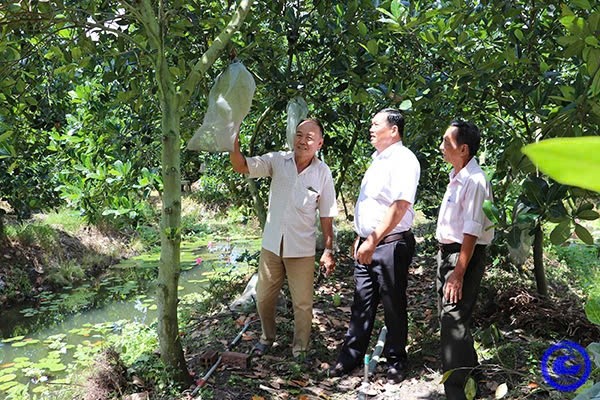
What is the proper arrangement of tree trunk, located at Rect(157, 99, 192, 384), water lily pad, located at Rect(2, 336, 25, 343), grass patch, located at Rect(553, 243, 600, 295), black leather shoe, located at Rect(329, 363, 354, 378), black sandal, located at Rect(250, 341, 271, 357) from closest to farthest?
tree trunk, located at Rect(157, 99, 192, 384)
black leather shoe, located at Rect(329, 363, 354, 378)
black sandal, located at Rect(250, 341, 271, 357)
grass patch, located at Rect(553, 243, 600, 295)
water lily pad, located at Rect(2, 336, 25, 343)

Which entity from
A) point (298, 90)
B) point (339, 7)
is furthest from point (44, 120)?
point (339, 7)

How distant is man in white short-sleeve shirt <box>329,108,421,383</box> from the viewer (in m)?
2.82

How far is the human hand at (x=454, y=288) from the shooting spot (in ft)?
8.14

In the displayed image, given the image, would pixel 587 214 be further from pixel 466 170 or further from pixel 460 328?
pixel 460 328

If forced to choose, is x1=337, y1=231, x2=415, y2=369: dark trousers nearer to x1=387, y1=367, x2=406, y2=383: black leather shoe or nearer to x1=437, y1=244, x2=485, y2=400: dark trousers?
x1=387, y1=367, x2=406, y2=383: black leather shoe

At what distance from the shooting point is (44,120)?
404 cm

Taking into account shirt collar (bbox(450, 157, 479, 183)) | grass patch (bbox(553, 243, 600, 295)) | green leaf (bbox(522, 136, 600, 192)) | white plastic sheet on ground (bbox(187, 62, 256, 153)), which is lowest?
grass patch (bbox(553, 243, 600, 295))

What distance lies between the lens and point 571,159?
0.18 meters

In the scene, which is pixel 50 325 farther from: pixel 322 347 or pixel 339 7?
pixel 339 7

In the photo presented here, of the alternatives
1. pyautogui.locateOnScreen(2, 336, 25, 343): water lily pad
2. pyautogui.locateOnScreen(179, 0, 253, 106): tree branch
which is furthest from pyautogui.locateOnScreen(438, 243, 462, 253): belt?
pyautogui.locateOnScreen(2, 336, 25, 343): water lily pad

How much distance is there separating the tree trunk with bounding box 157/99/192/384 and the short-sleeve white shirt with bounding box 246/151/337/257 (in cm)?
59

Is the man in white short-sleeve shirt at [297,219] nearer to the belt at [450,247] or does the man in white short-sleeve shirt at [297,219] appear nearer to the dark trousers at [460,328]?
the belt at [450,247]

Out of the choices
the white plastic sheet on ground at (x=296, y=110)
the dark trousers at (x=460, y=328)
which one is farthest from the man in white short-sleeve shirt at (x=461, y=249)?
the white plastic sheet on ground at (x=296, y=110)

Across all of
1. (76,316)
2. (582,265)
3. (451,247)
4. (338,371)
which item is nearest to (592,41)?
(451,247)
